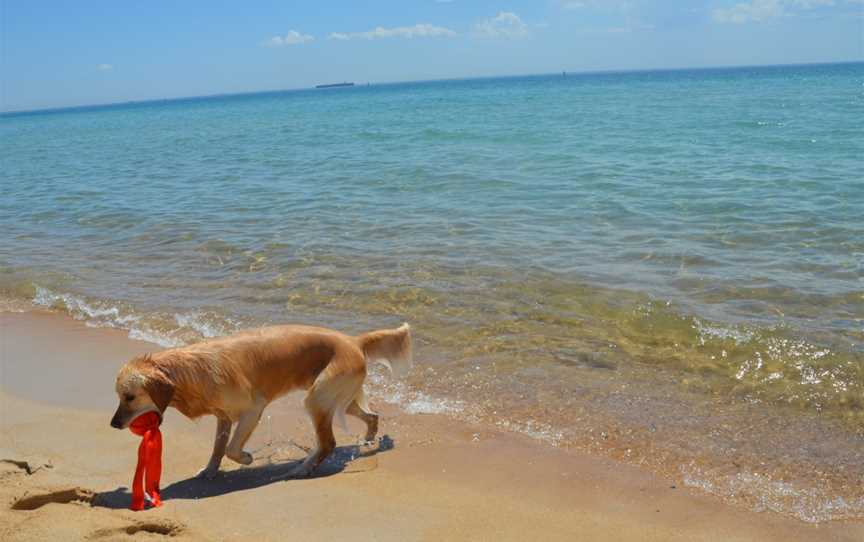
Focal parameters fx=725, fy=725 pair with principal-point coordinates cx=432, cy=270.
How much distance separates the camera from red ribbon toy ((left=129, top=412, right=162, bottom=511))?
14.9 ft

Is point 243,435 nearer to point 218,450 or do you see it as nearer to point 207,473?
point 218,450

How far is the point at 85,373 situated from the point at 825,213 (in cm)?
1195

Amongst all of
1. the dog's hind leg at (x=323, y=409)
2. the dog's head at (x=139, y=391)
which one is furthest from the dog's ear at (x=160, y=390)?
the dog's hind leg at (x=323, y=409)

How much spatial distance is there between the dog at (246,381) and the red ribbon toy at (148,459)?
7cm

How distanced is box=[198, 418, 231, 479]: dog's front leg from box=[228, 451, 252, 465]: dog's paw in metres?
0.10

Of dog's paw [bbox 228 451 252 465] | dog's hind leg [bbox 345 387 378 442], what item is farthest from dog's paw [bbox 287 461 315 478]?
dog's hind leg [bbox 345 387 378 442]

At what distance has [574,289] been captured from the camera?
30.9 ft

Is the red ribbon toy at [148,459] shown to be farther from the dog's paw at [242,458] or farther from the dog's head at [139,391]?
the dog's paw at [242,458]

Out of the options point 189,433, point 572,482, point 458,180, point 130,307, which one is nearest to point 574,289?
point 572,482

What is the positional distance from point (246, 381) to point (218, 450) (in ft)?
1.88

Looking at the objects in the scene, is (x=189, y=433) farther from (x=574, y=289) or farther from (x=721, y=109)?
(x=721, y=109)

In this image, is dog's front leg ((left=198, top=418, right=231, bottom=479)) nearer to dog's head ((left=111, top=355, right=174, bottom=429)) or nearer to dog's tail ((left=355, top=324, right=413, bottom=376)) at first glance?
dog's head ((left=111, top=355, right=174, bottom=429))

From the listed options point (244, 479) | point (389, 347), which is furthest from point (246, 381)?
point (389, 347)

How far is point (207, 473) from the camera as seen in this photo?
5285 mm
